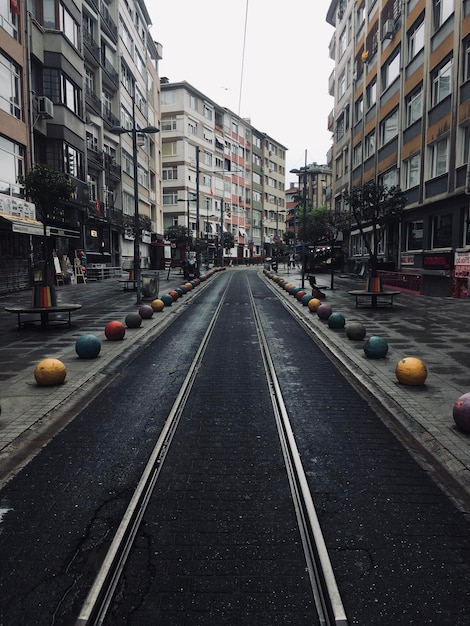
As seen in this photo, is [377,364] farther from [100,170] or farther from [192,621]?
[100,170]

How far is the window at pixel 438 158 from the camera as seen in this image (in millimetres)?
23703

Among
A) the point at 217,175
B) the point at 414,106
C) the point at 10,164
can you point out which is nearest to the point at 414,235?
the point at 414,106

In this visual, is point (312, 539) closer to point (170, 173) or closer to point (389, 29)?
point (389, 29)

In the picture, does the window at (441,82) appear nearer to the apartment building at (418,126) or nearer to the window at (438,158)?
the apartment building at (418,126)

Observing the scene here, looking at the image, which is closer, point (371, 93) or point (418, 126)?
point (418, 126)

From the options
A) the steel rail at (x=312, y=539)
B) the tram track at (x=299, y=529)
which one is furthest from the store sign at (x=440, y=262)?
the steel rail at (x=312, y=539)

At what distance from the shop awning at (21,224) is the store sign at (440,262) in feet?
58.5

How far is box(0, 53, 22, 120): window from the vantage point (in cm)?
2222

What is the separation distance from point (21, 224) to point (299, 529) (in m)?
20.4

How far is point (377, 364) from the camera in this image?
892 cm

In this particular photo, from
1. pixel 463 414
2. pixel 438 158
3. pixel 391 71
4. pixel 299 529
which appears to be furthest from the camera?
pixel 391 71

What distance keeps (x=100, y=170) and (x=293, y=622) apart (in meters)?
38.3

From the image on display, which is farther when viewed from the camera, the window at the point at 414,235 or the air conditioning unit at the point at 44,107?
the window at the point at 414,235

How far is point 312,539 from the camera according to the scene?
3459 mm
